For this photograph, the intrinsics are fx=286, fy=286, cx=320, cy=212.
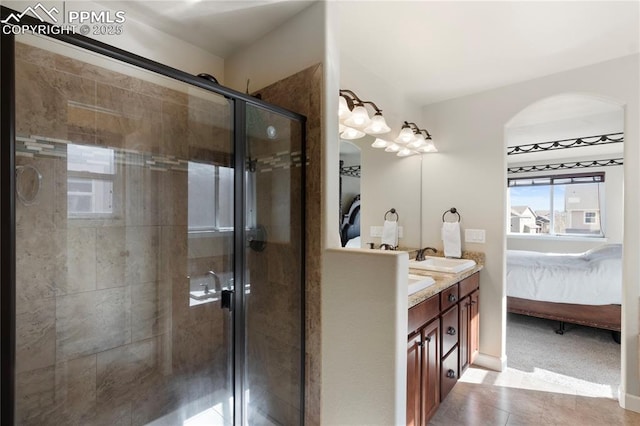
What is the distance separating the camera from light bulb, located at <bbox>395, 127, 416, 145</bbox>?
2.61m

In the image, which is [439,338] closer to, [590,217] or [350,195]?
[350,195]

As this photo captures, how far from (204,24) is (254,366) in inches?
80.6

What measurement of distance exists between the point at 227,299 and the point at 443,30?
2108 mm

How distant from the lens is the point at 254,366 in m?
1.65

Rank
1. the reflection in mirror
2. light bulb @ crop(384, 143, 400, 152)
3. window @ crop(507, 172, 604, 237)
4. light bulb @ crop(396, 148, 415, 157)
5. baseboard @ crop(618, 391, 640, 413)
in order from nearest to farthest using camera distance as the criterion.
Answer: baseboard @ crop(618, 391, 640, 413)
the reflection in mirror
light bulb @ crop(384, 143, 400, 152)
light bulb @ crop(396, 148, 415, 157)
window @ crop(507, 172, 604, 237)

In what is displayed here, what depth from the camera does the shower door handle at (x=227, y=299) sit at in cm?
156

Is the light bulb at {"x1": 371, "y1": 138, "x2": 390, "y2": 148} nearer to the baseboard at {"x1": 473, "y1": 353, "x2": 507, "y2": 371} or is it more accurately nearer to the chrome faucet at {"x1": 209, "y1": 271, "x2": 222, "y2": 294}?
the chrome faucet at {"x1": 209, "y1": 271, "x2": 222, "y2": 294}

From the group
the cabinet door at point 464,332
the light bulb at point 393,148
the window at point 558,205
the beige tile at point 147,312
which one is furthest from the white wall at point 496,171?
the window at point 558,205

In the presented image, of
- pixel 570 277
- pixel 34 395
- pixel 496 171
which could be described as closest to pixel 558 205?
pixel 570 277

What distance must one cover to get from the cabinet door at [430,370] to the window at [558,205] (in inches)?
186

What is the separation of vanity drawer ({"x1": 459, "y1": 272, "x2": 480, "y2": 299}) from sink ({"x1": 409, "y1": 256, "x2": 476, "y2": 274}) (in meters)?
0.11

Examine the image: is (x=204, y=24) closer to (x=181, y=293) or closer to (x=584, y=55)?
(x=181, y=293)

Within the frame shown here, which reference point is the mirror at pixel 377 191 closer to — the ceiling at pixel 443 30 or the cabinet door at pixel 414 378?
the ceiling at pixel 443 30

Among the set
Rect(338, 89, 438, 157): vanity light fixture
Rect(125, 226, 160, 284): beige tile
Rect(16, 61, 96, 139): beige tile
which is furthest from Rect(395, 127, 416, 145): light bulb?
Rect(16, 61, 96, 139): beige tile
